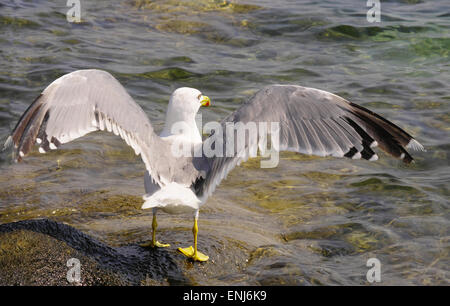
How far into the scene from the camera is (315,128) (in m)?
4.50

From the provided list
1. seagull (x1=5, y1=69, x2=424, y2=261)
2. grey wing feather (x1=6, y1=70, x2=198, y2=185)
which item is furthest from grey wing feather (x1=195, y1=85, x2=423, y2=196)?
grey wing feather (x1=6, y1=70, x2=198, y2=185)

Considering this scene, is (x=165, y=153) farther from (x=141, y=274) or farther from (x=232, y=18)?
(x=232, y=18)

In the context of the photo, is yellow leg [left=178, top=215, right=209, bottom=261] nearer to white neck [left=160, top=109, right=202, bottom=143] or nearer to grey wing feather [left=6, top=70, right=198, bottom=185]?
grey wing feather [left=6, top=70, right=198, bottom=185]

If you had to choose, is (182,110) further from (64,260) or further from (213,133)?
(64,260)

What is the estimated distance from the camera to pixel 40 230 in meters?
4.21

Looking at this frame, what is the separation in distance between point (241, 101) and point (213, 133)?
4.04 meters

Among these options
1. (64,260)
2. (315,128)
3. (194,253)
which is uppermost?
(315,128)

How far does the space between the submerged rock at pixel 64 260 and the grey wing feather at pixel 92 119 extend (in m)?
0.57

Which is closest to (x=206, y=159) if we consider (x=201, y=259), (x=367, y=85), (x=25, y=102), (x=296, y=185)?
(x=201, y=259)

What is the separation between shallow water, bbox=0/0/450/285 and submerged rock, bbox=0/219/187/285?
0.26 meters

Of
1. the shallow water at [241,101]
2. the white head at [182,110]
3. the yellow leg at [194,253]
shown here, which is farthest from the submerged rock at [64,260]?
the white head at [182,110]

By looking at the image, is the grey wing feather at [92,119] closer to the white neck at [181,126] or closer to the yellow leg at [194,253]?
the white neck at [181,126]

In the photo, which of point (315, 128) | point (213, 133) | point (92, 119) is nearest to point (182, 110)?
point (213, 133)

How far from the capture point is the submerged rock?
3865 mm
